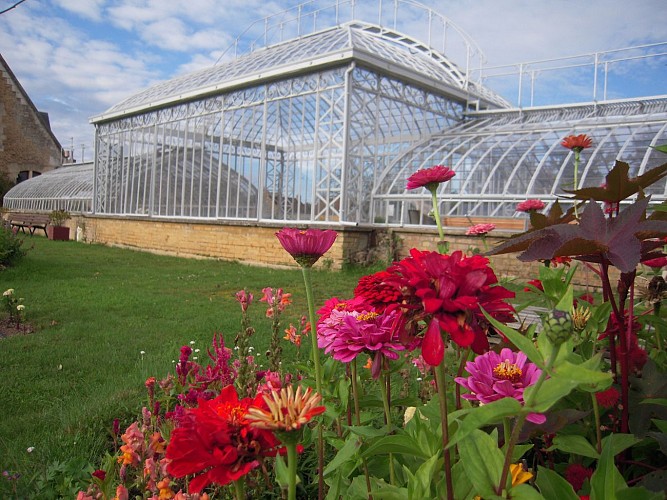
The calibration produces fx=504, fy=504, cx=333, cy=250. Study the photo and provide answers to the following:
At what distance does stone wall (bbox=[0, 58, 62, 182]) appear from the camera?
1174 inches

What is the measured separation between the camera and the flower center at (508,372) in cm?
87

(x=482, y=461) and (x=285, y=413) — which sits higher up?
(x=285, y=413)

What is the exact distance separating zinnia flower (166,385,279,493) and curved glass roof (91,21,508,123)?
33.7 ft

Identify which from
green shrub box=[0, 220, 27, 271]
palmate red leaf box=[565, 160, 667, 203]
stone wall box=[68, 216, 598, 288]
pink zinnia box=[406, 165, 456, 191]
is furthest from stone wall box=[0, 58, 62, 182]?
palmate red leaf box=[565, 160, 667, 203]

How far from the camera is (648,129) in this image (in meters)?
9.49

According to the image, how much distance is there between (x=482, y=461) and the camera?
82 centimetres

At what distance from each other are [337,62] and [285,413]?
1061cm

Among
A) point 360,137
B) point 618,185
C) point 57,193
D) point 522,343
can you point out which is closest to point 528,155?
point 360,137

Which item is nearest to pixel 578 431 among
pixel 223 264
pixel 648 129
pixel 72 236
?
pixel 648 129

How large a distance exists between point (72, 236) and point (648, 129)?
19862 mm

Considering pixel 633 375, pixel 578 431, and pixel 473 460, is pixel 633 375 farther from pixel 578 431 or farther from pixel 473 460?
pixel 473 460

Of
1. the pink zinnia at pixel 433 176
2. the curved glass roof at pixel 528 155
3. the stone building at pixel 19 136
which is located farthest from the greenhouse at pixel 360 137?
the stone building at pixel 19 136

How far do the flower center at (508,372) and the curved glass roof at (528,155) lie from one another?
8.66 meters

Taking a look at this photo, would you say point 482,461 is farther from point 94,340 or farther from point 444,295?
point 94,340
